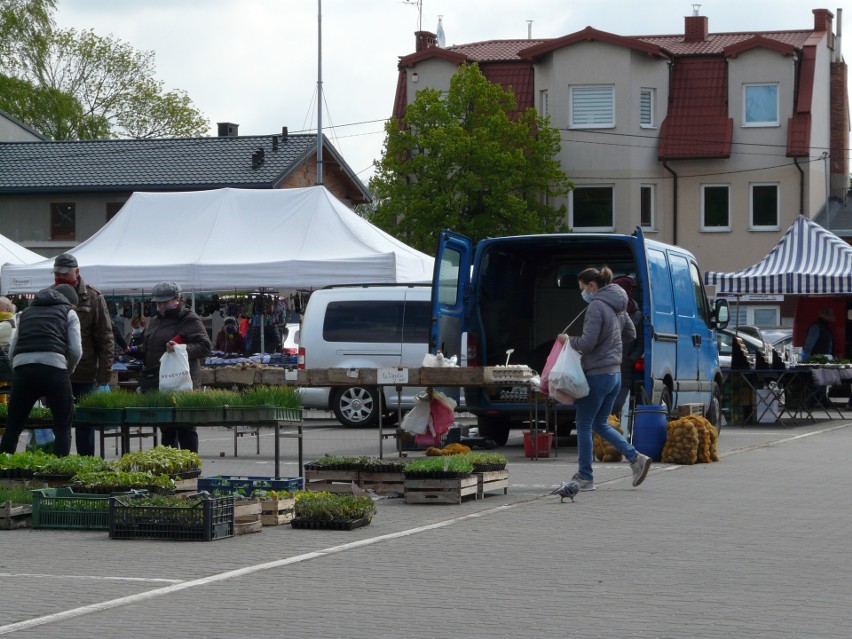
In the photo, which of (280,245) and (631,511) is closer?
(631,511)

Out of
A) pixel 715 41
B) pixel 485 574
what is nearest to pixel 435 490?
pixel 485 574

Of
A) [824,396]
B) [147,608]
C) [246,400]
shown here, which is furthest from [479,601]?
[824,396]

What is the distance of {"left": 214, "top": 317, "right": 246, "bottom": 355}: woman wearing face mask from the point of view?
34938mm

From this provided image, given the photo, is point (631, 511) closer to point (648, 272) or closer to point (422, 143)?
point (648, 272)

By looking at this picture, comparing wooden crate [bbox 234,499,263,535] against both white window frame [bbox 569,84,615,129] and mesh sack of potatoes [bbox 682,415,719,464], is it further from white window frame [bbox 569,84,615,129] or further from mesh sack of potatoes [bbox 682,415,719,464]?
white window frame [bbox 569,84,615,129]

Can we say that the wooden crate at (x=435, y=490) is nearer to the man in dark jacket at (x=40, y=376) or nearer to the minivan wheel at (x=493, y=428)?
the man in dark jacket at (x=40, y=376)

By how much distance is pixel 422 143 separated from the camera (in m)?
52.5

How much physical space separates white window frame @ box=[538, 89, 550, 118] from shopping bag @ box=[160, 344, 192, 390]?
4060cm

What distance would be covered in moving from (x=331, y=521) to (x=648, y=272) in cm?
761

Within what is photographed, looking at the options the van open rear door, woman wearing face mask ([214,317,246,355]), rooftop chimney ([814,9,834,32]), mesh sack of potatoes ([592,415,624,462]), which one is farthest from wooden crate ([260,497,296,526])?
rooftop chimney ([814,9,834,32])

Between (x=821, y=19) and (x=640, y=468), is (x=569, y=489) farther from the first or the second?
(x=821, y=19)

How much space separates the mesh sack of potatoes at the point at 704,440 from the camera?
17.0 metres

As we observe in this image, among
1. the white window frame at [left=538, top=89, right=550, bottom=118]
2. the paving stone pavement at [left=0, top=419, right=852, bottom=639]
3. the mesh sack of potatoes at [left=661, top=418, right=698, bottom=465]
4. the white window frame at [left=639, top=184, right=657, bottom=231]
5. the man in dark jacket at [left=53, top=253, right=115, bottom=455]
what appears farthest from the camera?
the white window frame at [left=538, top=89, right=550, bottom=118]

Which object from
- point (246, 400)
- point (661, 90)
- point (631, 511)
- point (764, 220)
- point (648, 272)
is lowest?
point (631, 511)
